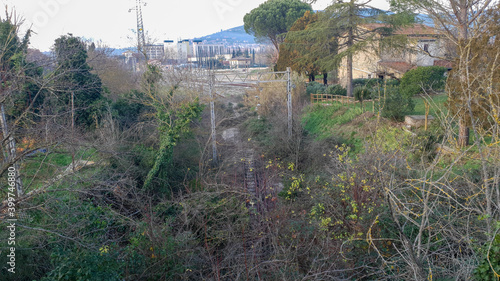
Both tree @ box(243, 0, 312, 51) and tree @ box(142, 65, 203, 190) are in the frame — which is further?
tree @ box(243, 0, 312, 51)

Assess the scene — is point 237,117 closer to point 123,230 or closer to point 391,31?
point 391,31

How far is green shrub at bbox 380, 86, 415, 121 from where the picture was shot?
1773 cm

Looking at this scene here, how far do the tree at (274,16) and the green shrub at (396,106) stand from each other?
29849 millimetres

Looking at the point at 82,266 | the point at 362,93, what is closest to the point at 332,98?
the point at 362,93

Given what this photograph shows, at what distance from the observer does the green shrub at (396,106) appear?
58.2ft

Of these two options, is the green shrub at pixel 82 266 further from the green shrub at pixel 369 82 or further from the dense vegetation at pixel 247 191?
the green shrub at pixel 369 82

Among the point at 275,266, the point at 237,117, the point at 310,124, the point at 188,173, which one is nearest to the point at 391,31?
the point at 310,124

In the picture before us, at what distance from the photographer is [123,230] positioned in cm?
1012

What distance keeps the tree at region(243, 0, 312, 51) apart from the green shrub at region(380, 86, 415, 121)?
29849mm

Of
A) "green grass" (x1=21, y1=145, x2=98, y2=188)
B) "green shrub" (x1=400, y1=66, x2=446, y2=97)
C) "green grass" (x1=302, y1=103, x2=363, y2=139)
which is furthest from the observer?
"green grass" (x1=302, y1=103, x2=363, y2=139)

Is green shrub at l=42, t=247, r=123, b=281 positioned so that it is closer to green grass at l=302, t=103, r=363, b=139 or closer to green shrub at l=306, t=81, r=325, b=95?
green grass at l=302, t=103, r=363, b=139

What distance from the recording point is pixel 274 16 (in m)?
46.7

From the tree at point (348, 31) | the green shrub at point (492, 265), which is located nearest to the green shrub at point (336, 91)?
the tree at point (348, 31)

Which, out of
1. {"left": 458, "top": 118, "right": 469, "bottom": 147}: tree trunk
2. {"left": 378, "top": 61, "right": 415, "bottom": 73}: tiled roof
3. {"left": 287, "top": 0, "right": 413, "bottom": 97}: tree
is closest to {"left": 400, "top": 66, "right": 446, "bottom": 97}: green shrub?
{"left": 287, "top": 0, "right": 413, "bottom": 97}: tree
